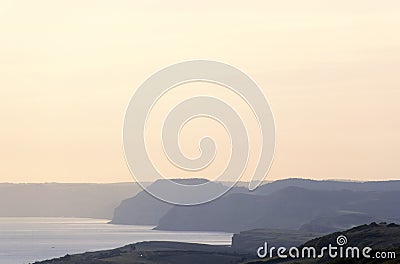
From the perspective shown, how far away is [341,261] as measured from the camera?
341 feet

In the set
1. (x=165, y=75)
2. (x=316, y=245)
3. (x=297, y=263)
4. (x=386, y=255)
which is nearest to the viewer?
(x=165, y=75)

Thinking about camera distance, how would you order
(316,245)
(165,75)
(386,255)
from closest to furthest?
(165,75)
(386,255)
(316,245)

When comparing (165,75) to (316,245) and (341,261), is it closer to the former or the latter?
(341,261)

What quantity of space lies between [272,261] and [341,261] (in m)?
71.2

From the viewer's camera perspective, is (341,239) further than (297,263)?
Yes

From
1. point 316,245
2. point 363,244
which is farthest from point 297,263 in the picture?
Result: point 316,245

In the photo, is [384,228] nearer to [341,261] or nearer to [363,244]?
[363,244]

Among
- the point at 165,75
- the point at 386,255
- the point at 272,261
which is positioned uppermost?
the point at 272,261

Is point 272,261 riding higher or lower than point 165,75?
higher

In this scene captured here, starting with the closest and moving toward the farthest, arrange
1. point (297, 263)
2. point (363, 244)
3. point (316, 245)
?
point (297, 263), point (363, 244), point (316, 245)

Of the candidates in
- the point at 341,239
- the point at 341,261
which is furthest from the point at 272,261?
the point at 341,261

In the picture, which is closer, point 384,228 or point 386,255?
point 386,255

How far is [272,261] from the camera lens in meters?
175

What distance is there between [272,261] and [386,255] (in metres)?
76.0
